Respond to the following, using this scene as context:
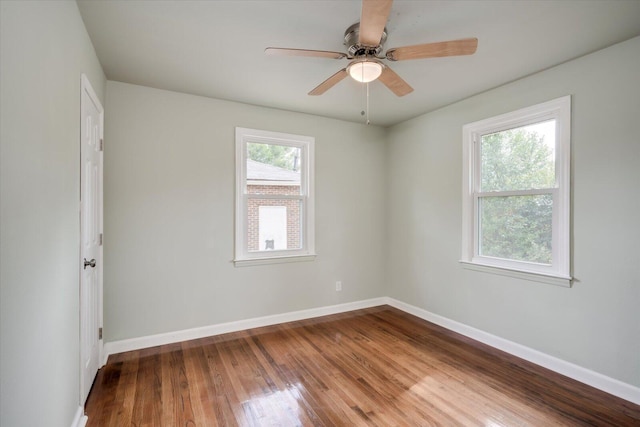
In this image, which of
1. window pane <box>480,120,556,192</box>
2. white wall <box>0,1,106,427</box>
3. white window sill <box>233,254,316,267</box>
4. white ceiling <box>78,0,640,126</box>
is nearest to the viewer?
white wall <box>0,1,106,427</box>

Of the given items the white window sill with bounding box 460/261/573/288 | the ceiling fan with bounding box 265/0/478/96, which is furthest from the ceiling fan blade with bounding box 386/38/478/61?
the white window sill with bounding box 460/261/573/288

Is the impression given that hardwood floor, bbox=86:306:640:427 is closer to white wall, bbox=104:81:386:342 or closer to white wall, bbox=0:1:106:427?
white wall, bbox=104:81:386:342

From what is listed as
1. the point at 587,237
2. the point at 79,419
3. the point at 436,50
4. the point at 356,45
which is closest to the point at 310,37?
the point at 356,45

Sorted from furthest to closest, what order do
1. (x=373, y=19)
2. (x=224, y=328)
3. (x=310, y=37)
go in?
(x=224, y=328)
(x=310, y=37)
(x=373, y=19)

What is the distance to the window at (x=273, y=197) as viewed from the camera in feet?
11.4

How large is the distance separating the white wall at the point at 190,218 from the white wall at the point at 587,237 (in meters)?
1.51

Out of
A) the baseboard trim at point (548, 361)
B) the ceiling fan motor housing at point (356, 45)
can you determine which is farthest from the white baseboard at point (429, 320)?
the ceiling fan motor housing at point (356, 45)

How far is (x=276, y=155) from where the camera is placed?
3691 millimetres

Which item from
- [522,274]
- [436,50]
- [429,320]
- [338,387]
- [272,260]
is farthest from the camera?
[429,320]

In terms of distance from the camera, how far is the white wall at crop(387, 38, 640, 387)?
2.19 metres

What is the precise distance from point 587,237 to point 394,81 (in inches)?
77.6

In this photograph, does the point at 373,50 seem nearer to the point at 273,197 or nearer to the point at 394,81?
A: the point at 394,81

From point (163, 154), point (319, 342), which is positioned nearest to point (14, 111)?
point (163, 154)

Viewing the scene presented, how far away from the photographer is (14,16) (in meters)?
1.07
